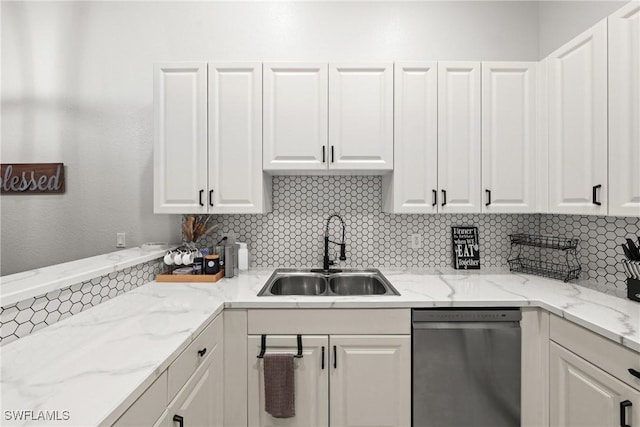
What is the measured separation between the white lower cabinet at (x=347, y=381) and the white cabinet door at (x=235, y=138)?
2.87 feet

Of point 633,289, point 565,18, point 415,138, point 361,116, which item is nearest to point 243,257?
point 361,116

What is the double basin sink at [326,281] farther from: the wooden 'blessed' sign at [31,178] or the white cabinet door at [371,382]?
the wooden 'blessed' sign at [31,178]

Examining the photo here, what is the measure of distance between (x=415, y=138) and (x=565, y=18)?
1.40 metres

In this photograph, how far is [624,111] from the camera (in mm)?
1439

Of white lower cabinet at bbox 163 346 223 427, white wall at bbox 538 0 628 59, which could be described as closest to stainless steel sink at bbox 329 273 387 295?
white lower cabinet at bbox 163 346 223 427

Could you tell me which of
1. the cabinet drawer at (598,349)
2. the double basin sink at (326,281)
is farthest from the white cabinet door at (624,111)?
the double basin sink at (326,281)

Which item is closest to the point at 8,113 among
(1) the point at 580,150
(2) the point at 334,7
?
(2) the point at 334,7

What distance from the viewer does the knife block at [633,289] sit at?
1526 millimetres

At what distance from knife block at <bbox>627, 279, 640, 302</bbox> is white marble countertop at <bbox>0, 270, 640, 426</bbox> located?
4 centimetres

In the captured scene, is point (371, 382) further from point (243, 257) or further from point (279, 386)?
point (243, 257)

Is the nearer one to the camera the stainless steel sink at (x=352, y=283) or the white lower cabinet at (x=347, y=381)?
the white lower cabinet at (x=347, y=381)

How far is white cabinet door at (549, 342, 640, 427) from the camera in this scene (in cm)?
120

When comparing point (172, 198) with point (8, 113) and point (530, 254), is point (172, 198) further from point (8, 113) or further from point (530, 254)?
point (530, 254)

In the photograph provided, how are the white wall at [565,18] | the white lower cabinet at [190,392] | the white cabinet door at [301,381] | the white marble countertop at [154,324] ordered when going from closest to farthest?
the white marble countertop at [154,324] < the white lower cabinet at [190,392] < the white cabinet door at [301,381] < the white wall at [565,18]
